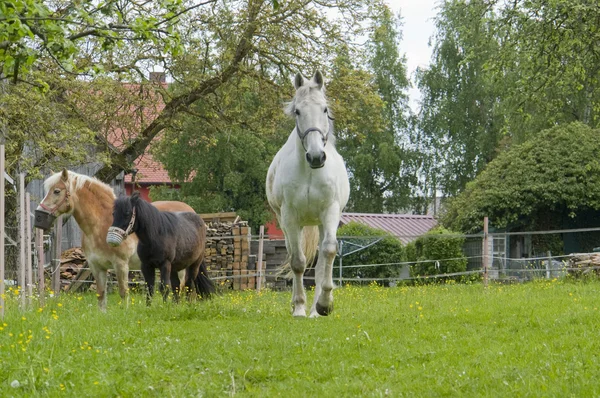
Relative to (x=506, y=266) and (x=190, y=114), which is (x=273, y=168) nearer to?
(x=190, y=114)

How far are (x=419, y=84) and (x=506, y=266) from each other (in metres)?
21.5

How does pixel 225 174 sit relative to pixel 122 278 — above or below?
above

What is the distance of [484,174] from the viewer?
2812 cm

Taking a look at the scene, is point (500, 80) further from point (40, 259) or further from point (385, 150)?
point (385, 150)

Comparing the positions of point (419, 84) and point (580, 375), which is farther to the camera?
point (419, 84)

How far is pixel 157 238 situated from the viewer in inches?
438

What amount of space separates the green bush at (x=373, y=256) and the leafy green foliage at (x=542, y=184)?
7.89ft

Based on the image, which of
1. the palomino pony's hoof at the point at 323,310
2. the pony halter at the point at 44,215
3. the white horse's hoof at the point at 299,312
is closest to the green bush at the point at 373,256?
the pony halter at the point at 44,215

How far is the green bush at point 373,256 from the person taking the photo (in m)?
26.8

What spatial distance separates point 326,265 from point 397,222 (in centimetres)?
3164

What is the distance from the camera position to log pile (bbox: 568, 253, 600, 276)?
17312 millimetres

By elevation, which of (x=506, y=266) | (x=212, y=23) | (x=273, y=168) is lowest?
(x=506, y=266)

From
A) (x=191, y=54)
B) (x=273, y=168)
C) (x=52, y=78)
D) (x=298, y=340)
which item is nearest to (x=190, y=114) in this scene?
(x=191, y=54)

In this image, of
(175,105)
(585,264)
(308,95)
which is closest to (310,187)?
(308,95)
